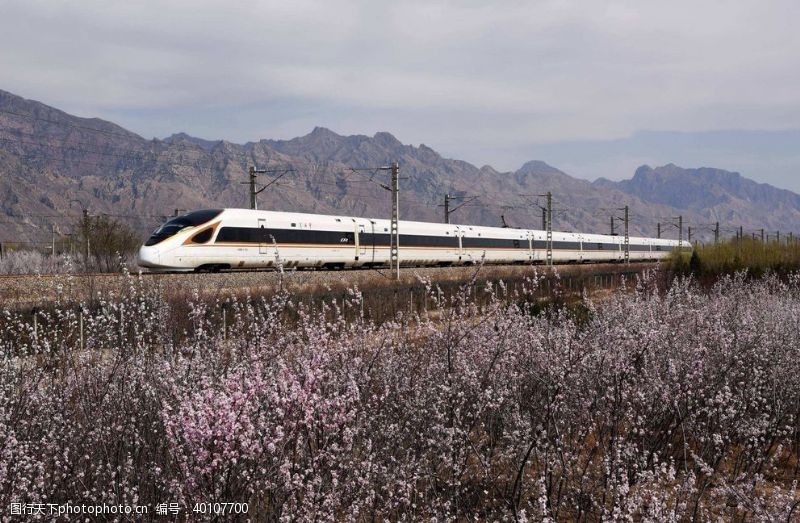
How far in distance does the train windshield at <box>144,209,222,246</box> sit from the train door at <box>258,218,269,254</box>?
2.07 meters

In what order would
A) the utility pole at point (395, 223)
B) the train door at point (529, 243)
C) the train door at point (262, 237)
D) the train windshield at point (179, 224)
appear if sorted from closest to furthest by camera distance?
1. the train windshield at point (179, 224)
2. the train door at point (262, 237)
3. the utility pole at point (395, 223)
4. the train door at point (529, 243)

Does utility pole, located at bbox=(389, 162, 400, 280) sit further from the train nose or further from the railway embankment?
the train nose

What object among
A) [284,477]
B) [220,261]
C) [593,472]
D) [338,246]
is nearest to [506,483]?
[593,472]

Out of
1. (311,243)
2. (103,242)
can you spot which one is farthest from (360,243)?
(103,242)

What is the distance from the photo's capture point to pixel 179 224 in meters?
24.3

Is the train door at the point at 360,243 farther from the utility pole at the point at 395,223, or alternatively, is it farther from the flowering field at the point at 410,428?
the flowering field at the point at 410,428

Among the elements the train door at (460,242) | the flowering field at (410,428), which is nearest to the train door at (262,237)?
the train door at (460,242)

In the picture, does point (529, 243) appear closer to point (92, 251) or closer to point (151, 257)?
point (92, 251)

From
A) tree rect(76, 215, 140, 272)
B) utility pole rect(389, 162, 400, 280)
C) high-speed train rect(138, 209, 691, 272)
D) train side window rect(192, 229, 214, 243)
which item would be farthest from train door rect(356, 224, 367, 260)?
tree rect(76, 215, 140, 272)

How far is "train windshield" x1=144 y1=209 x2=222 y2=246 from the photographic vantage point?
23969 millimetres

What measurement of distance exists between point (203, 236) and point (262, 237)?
284 cm

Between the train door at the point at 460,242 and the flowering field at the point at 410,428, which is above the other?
the train door at the point at 460,242

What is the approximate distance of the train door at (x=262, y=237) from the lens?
26734 mm

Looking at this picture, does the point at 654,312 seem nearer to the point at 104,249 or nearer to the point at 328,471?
the point at 328,471
